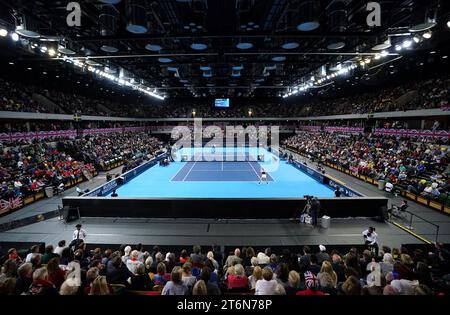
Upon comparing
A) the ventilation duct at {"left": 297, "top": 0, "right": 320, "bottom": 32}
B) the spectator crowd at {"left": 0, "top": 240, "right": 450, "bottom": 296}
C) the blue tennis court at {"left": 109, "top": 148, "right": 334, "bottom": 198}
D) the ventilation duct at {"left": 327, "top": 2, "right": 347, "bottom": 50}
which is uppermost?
the ventilation duct at {"left": 327, "top": 2, "right": 347, "bottom": 50}

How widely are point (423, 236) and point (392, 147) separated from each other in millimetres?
17136

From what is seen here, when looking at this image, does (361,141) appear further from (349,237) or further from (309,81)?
(349,237)

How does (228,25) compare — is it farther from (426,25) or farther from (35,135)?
(35,135)

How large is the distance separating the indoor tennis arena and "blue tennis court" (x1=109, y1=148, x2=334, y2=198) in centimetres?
23

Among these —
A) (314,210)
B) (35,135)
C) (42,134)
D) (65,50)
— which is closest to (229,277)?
(314,210)

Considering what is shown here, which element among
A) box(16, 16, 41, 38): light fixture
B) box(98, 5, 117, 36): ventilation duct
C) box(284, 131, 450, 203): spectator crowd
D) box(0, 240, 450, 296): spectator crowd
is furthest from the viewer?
box(284, 131, 450, 203): spectator crowd

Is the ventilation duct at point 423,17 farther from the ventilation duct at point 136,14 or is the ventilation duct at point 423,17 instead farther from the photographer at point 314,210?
the ventilation duct at point 136,14

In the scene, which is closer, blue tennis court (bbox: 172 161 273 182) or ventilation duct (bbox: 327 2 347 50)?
ventilation duct (bbox: 327 2 347 50)

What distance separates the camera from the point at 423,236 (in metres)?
9.92

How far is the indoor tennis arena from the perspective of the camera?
190 inches

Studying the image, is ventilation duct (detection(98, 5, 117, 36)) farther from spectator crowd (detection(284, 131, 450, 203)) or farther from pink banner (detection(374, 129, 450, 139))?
pink banner (detection(374, 129, 450, 139))

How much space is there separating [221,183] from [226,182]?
54 cm

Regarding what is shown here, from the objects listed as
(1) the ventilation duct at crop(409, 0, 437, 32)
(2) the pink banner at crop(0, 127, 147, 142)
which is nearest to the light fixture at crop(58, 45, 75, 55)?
(2) the pink banner at crop(0, 127, 147, 142)
